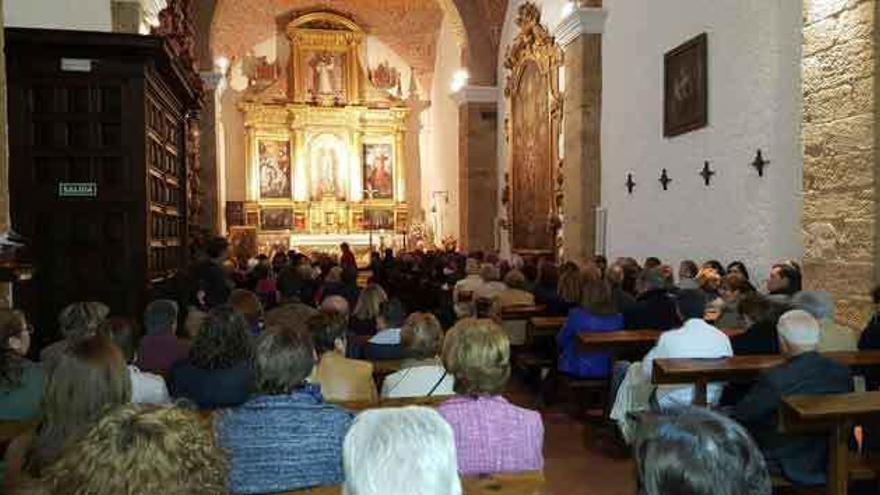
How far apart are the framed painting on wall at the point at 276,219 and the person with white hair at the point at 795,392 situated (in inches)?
716

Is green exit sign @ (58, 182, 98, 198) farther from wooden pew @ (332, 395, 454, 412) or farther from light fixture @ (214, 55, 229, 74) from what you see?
light fixture @ (214, 55, 229, 74)

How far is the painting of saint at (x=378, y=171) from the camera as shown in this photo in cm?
2184

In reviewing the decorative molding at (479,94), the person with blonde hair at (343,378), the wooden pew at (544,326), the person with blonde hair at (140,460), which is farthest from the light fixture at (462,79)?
the person with blonde hair at (140,460)

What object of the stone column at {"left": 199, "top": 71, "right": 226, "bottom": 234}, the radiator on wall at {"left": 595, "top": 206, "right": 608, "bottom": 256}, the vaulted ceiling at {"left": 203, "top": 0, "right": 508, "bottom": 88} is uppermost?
the vaulted ceiling at {"left": 203, "top": 0, "right": 508, "bottom": 88}

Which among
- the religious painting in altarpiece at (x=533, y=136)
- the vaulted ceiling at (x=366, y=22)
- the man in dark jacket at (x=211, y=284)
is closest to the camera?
the man in dark jacket at (x=211, y=284)

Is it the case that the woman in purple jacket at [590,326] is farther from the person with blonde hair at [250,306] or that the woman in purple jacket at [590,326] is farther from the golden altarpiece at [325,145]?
the golden altarpiece at [325,145]

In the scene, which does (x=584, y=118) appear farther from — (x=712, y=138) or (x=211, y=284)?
(x=211, y=284)

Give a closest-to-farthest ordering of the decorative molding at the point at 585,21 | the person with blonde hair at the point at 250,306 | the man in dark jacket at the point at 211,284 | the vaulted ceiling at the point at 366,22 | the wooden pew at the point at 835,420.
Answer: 1. the wooden pew at the point at 835,420
2. the person with blonde hair at the point at 250,306
3. the man in dark jacket at the point at 211,284
4. the decorative molding at the point at 585,21
5. the vaulted ceiling at the point at 366,22

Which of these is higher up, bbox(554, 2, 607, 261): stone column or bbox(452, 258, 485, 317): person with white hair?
bbox(554, 2, 607, 261): stone column

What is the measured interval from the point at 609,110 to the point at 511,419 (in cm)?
924

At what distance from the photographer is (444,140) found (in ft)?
66.3

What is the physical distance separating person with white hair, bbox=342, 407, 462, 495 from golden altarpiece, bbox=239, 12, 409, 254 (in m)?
18.7

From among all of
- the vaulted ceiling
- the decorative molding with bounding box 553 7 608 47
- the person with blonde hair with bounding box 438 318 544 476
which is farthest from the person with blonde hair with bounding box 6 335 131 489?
the vaulted ceiling

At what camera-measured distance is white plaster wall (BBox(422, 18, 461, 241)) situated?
19.0 metres
